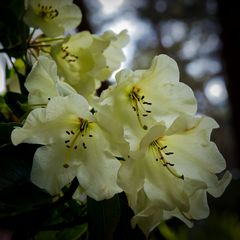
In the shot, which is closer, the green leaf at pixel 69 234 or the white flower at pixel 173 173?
the white flower at pixel 173 173

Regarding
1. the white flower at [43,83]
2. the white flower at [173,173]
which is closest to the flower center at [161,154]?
the white flower at [173,173]

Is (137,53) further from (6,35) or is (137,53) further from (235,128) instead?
(6,35)

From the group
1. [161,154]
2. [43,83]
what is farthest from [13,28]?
[161,154]

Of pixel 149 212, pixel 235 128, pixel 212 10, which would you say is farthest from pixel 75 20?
pixel 212 10

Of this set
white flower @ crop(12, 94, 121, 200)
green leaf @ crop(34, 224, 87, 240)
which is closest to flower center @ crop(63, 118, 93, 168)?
white flower @ crop(12, 94, 121, 200)

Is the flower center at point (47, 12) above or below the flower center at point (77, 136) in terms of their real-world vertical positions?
above

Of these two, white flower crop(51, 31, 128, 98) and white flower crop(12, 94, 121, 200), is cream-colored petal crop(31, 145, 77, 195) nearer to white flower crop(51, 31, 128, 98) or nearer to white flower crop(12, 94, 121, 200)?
white flower crop(12, 94, 121, 200)

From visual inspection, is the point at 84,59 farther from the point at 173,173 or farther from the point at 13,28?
the point at 173,173

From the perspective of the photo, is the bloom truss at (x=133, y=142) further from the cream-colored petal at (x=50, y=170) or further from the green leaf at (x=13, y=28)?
the green leaf at (x=13, y=28)
